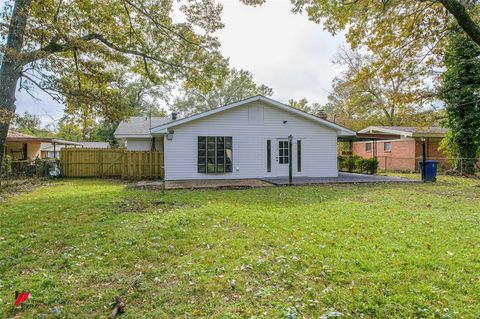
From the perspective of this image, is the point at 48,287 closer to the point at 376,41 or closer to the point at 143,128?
the point at 376,41

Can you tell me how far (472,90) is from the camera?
61.3ft

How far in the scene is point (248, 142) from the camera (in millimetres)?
15828

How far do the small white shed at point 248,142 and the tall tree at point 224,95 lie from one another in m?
29.7

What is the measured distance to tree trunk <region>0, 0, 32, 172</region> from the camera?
842 cm

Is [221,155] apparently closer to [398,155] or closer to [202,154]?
[202,154]

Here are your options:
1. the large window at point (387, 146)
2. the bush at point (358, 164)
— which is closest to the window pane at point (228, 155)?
the bush at point (358, 164)

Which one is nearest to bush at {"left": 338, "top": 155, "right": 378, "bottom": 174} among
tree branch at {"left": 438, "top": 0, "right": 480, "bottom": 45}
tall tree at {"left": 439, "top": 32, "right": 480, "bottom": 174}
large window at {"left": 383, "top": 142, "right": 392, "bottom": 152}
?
tall tree at {"left": 439, "top": 32, "right": 480, "bottom": 174}

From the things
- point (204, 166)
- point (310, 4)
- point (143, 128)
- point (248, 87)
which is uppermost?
point (248, 87)

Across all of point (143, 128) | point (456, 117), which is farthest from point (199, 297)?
point (456, 117)

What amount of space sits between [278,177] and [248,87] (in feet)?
108

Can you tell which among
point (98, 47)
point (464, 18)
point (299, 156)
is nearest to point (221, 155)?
point (299, 156)

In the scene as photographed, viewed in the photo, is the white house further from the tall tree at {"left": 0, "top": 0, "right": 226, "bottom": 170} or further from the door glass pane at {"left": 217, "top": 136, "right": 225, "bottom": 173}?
the tall tree at {"left": 0, "top": 0, "right": 226, "bottom": 170}

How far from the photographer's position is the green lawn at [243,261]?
317 cm

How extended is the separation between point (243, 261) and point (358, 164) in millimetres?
17679
